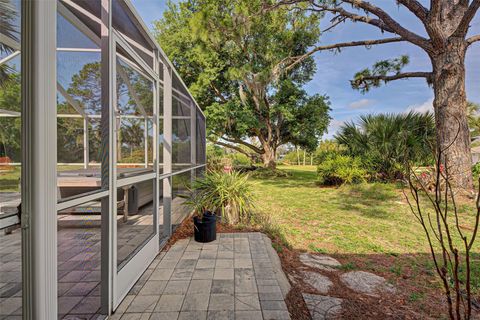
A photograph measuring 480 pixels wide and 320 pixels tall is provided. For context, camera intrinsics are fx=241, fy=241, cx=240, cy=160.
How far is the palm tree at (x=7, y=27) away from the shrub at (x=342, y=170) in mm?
9147

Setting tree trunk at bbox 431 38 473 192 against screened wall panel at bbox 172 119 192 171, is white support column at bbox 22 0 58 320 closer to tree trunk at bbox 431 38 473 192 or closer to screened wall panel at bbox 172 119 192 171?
screened wall panel at bbox 172 119 192 171

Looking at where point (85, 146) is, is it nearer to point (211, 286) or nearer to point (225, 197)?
point (211, 286)

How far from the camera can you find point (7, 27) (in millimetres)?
1012

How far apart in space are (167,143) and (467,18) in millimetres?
7509

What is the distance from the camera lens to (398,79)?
320 inches

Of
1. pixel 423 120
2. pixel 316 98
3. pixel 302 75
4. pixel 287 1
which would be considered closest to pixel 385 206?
pixel 423 120

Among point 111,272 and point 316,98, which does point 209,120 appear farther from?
point 111,272

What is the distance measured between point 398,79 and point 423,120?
5.76 feet

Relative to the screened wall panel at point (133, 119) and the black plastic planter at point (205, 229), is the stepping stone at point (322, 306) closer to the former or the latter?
the black plastic planter at point (205, 229)

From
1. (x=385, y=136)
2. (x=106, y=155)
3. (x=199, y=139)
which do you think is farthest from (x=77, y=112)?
(x=385, y=136)

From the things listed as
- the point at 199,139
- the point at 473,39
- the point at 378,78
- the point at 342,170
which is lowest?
the point at 342,170

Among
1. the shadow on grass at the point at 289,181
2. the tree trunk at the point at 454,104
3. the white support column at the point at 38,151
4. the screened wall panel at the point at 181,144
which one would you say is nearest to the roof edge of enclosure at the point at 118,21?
the white support column at the point at 38,151

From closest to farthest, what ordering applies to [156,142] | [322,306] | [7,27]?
[7,27], [322,306], [156,142]

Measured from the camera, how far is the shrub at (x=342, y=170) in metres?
8.70
